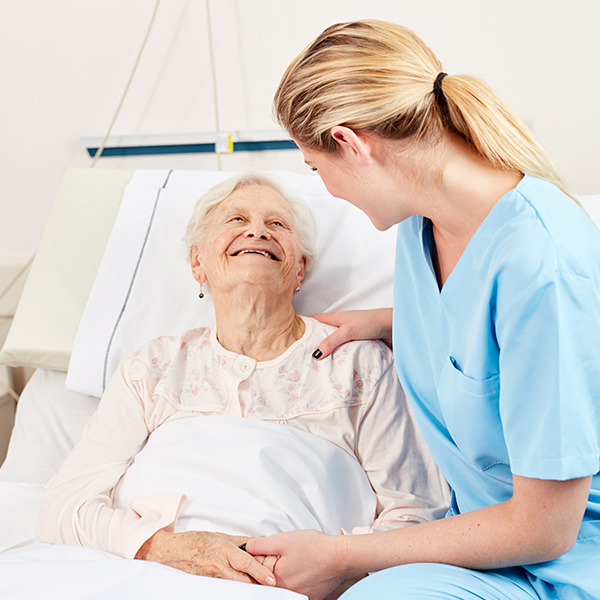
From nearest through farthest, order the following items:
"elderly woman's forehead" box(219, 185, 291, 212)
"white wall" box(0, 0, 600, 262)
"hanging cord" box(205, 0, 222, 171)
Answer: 1. "elderly woman's forehead" box(219, 185, 291, 212)
2. "white wall" box(0, 0, 600, 262)
3. "hanging cord" box(205, 0, 222, 171)

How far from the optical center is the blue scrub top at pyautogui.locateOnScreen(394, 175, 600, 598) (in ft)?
2.52

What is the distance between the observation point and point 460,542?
89cm

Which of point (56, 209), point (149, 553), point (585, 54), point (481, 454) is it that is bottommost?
point (149, 553)

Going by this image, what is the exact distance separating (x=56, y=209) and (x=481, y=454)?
1.42 m

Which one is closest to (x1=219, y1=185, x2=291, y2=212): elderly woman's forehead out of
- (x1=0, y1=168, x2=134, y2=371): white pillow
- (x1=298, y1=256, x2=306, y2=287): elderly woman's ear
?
(x1=298, y1=256, x2=306, y2=287): elderly woman's ear

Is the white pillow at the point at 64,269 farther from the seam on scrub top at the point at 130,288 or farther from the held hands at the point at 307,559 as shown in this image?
the held hands at the point at 307,559

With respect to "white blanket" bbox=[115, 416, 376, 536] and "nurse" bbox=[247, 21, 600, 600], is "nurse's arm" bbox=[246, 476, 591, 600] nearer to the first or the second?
"nurse" bbox=[247, 21, 600, 600]

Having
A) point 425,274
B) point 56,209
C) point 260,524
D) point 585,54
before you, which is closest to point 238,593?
point 260,524

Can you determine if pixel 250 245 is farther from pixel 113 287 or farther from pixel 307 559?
pixel 307 559

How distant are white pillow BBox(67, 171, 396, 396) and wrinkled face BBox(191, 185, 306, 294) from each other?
113 millimetres

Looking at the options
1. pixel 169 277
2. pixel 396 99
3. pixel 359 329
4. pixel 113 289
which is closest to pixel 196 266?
pixel 169 277

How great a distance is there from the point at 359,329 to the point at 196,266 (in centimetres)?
44

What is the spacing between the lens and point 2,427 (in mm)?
2119

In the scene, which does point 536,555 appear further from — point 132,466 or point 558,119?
point 558,119
